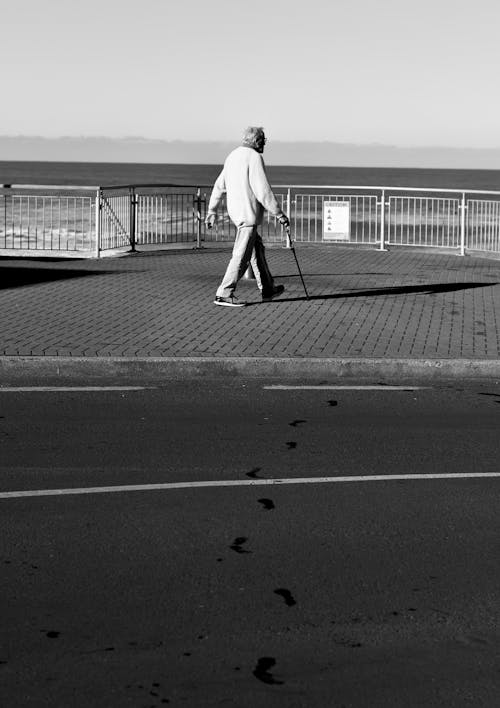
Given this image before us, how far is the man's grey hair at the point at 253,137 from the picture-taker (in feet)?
48.0

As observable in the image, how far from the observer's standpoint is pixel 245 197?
14664 mm

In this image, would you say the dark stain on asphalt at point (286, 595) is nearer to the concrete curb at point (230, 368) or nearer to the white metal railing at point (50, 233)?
the concrete curb at point (230, 368)

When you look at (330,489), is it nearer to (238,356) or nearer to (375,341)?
(238,356)

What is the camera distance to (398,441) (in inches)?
349

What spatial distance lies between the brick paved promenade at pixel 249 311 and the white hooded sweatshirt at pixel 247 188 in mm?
1078

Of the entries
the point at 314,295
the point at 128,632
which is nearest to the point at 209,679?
the point at 128,632

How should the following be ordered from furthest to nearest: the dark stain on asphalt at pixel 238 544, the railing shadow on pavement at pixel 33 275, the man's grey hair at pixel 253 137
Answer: the railing shadow on pavement at pixel 33 275 < the man's grey hair at pixel 253 137 < the dark stain on asphalt at pixel 238 544

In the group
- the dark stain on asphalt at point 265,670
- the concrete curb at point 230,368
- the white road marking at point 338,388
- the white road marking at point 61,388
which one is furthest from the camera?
the concrete curb at point 230,368

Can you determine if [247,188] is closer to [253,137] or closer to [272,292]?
[253,137]

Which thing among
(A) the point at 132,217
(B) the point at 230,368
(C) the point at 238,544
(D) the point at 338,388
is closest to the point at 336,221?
(A) the point at 132,217

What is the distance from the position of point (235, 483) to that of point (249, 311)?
7319mm

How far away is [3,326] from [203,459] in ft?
18.5

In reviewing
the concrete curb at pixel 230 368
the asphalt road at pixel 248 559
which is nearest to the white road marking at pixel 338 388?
the concrete curb at pixel 230 368

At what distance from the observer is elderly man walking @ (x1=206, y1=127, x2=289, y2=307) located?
14.4m
